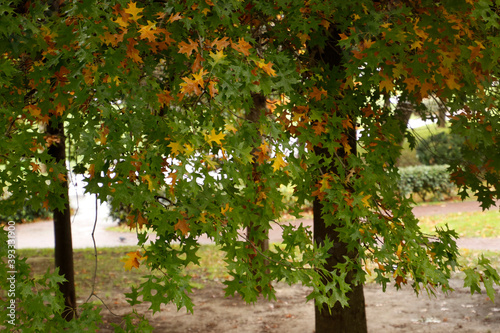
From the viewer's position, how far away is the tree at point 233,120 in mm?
3000

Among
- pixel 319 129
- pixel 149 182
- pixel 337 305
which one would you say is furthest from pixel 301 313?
pixel 149 182

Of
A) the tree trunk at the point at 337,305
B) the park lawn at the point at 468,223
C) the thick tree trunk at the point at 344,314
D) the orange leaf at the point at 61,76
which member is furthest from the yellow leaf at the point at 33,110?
the park lawn at the point at 468,223

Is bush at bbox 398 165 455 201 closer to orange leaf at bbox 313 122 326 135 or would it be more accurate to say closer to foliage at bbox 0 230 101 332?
orange leaf at bbox 313 122 326 135

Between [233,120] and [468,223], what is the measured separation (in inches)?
481

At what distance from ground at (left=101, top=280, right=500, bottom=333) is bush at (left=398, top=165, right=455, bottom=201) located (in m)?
9.65

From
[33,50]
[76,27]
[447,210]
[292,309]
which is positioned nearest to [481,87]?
[76,27]

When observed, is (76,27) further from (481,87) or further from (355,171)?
(481,87)

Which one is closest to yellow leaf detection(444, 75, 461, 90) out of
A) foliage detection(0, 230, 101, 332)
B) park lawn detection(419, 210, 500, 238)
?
foliage detection(0, 230, 101, 332)

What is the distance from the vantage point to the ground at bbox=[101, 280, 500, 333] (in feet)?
23.4

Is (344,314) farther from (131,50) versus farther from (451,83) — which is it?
(131,50)

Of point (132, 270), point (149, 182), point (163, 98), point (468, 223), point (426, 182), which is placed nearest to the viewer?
point (149, 182)

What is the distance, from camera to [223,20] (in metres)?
3.18

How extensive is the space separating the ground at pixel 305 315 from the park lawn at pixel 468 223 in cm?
486

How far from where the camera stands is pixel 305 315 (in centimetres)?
773
